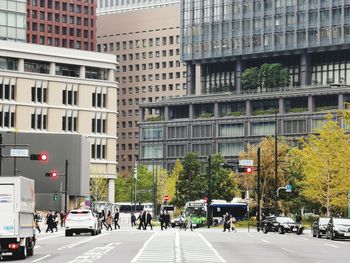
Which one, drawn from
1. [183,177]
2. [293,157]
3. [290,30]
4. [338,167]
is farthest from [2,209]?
[290,30]

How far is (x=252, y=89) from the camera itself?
637 feet

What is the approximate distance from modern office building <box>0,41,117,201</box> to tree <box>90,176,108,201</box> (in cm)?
99

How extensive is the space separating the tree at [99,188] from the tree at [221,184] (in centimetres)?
2065

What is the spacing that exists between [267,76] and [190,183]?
153 ft

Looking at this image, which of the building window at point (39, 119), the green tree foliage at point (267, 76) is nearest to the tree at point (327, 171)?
the building window at point (39, 119)

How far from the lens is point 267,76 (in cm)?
19012

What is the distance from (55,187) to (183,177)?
84.6 feet

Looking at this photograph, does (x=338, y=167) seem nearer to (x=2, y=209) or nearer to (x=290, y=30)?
(x=2, y=209)

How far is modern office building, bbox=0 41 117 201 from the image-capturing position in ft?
500

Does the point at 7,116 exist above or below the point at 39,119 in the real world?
above

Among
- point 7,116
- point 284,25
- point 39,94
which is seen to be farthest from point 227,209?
point 284,25

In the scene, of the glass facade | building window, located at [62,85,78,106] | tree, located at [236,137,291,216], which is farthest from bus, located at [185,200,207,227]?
the glass facade

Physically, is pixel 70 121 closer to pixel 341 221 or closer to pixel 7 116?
pixel 7 116

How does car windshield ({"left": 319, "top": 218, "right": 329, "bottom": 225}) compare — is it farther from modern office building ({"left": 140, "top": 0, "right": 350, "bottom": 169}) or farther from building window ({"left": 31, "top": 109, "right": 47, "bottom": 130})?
modern office building ({"left": 140, "top": 0, "right": 350, "bottom": 169})
